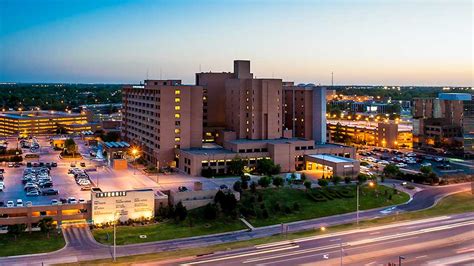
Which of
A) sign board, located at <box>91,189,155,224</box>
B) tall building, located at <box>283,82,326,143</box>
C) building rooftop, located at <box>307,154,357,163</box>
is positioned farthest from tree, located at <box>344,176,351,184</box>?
sign board, located at <box>91,189,155,224</box>

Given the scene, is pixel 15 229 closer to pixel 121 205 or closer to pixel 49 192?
pixel 121 205

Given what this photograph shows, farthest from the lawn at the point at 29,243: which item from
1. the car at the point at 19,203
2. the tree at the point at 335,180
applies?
the tree at the point at 335,180

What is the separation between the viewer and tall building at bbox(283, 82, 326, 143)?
4962 cm

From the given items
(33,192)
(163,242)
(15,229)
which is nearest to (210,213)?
(163,242)

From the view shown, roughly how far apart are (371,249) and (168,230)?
10.4 metres

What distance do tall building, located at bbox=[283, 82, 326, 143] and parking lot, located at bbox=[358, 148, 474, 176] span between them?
5.65m

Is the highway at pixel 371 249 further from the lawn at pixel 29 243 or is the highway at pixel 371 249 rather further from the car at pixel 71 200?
the car at pixel 71 200

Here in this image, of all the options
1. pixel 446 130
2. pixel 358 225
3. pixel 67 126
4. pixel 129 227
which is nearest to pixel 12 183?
pixel 129 227

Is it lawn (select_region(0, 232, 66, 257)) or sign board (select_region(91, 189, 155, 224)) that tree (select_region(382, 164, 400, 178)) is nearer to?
sign board (select_region(91, 189, 155, 224))

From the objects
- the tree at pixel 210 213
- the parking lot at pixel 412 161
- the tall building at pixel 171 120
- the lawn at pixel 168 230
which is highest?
the tall building at pixel 171 120

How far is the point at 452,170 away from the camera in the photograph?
45.6m

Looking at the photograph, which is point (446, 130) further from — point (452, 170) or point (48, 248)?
point (48, 248)

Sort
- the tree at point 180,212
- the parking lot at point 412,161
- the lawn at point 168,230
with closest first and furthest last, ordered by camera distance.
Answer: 1. the lawn at point 168,230
2. the tree at point 180,212
3. the parking lot at point 412,161

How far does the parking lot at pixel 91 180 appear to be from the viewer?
101 ft
